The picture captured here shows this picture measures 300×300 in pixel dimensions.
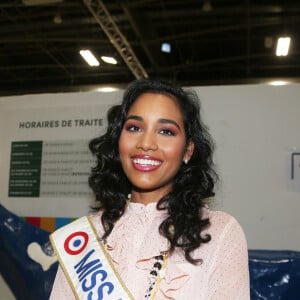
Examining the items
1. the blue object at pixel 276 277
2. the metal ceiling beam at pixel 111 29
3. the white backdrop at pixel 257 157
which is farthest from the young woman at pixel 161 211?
the metal ceiling beam at pixel 111 29

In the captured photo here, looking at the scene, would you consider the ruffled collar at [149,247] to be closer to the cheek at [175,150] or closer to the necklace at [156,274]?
the necklace at [156,274]

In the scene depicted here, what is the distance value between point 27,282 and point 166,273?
1052 millimetres

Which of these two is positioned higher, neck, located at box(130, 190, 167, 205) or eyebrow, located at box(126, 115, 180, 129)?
eyebrow, located at box(126, 115, 180, 129)

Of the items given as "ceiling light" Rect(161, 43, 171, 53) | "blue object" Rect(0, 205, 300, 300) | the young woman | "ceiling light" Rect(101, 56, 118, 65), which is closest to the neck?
the young woman

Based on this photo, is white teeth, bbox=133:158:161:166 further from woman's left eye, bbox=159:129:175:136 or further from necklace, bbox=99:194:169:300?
necklace, bbox=99:194:169:300

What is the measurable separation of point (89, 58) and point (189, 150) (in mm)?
5356

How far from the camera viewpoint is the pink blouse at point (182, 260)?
1.05 m

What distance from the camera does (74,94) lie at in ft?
7.34

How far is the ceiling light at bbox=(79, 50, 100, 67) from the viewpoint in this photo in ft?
20.4

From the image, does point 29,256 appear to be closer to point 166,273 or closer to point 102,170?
point 102,170


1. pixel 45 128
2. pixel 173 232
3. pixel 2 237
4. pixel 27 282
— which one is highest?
pixel 45 128

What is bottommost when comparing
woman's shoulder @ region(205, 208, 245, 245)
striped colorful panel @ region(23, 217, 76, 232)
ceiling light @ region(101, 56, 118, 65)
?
striped colorful panel @ region(23, 217, 76, 232)

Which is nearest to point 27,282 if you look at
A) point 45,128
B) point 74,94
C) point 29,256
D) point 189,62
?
point 29,256

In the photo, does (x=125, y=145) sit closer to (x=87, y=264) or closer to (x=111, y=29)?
(x=87, y=264)
